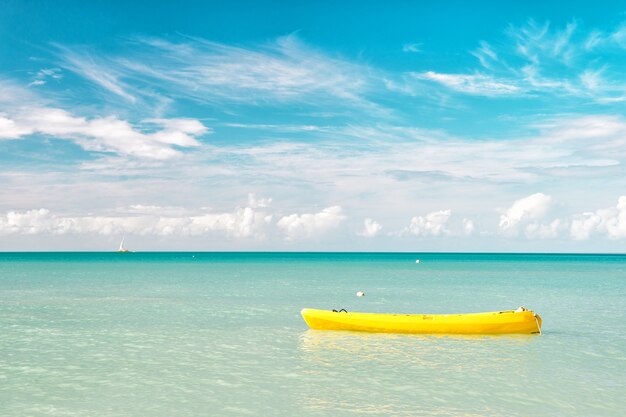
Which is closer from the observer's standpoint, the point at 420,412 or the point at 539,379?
the point at 420,412

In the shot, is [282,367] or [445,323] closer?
[282,367]

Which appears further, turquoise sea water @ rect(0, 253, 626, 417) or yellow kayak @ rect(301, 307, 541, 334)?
yellow kayak @ rect(301, 307, 541, 334)

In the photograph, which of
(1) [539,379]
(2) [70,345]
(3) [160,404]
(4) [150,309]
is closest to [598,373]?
(1) [539,379]

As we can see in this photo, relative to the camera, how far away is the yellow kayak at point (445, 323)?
2586 cm

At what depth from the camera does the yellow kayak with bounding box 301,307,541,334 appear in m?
25.9

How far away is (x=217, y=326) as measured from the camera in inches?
1161

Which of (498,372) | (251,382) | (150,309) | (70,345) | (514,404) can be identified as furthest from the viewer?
(150,309)

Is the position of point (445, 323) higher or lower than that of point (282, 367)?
higher

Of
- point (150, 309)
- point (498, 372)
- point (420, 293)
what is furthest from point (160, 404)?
point (420, 293)

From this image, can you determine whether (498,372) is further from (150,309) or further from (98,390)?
(150,309)

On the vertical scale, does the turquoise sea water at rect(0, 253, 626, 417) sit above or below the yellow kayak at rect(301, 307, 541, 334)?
below

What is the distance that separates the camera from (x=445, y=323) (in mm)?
25859

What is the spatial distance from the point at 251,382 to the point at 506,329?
44.9 ft

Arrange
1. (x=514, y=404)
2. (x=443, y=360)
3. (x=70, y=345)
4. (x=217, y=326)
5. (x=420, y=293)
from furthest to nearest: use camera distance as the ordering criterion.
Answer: (x=420, y=293), (x=217, y=326), (x=70, y=345), (x=443, y=360), (x=514, y=404)
